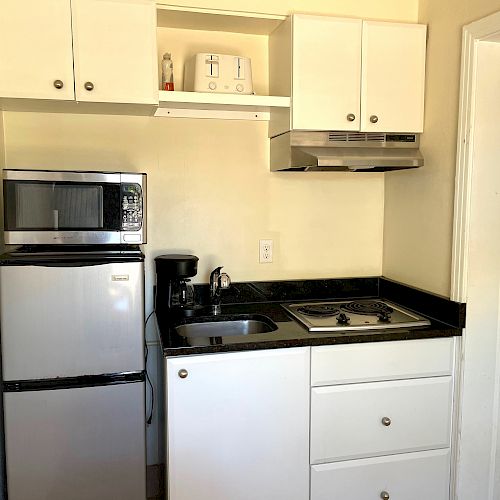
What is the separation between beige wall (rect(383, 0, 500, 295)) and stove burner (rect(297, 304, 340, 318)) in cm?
39

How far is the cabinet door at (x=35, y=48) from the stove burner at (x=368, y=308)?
1.53 metres

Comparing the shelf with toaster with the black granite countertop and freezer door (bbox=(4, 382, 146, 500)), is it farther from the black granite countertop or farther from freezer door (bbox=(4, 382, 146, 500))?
freezer door (bbox=(4, 382, 146, 500))

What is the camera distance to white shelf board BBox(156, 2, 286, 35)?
2.13 m

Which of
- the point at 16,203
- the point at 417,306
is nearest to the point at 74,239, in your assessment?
the point at 16,203

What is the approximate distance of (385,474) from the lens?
2.08 m

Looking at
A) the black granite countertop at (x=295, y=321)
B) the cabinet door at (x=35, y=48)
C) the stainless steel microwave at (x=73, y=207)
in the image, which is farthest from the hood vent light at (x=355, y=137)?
the cabinet door at (x=35, y=48)

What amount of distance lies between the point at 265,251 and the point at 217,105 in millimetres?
736

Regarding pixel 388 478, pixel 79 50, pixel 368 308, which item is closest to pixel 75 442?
pixel 388 478

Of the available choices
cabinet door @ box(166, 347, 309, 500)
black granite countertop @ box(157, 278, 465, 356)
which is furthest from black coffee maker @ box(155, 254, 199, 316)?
cabinet door @ box(166, 347, 309, 500)

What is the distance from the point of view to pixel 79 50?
6.38 feet

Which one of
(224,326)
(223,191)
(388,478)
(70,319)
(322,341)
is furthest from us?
(223,191)

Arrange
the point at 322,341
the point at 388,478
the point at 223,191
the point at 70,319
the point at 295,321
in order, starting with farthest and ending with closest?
the point at 223,191, the point at 295,321, the point at 388,478, the point at 322,341, the point at 70,319

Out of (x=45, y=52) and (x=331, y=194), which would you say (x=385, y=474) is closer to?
(x=331, y=194)

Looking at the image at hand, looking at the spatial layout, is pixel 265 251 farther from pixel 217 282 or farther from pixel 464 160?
pixel 464 160
